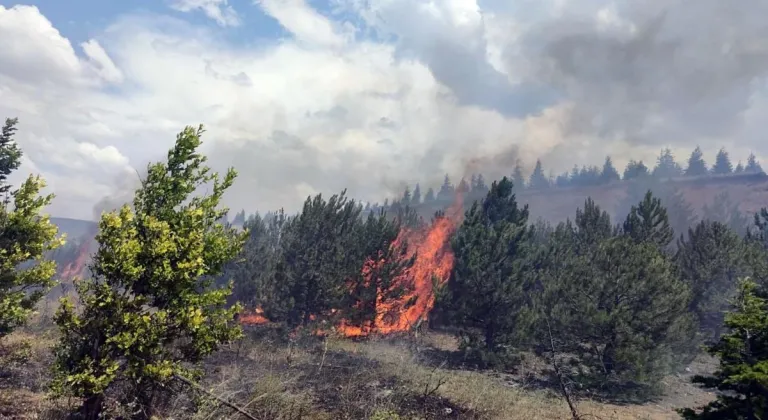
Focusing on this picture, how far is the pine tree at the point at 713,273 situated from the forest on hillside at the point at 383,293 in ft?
0.43

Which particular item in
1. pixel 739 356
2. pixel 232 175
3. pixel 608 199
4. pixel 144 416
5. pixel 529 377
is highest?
pixel 608 199

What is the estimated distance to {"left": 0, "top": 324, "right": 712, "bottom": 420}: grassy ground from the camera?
14.8 meters

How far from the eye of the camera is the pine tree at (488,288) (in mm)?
28312

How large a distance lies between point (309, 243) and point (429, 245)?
1610 cm

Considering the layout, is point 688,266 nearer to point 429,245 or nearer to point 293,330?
point 429,245

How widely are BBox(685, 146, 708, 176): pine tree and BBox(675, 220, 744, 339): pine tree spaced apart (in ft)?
531

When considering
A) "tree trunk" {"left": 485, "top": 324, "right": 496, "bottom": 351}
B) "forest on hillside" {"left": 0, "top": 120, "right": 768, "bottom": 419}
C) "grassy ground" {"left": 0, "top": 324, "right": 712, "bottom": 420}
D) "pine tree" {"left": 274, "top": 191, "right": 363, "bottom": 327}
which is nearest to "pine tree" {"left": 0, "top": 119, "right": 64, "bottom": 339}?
"forest on hillside" {"left": 0, "top": 120, "right": 768, "bottom": 419}

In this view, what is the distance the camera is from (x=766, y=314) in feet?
34.6

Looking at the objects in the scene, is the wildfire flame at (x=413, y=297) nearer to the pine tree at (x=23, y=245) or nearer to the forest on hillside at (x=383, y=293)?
the forest on hillside at (x=383, y=293)

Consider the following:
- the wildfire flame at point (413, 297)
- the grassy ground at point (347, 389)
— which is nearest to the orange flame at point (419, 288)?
the wildfire flame at point (413, 297)

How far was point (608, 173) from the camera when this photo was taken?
16875 cm

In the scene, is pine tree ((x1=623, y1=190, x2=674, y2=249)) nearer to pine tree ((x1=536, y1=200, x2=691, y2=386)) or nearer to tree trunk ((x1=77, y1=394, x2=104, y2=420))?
pine tree ((x1=536, y1=200, x2=691, y2=386))

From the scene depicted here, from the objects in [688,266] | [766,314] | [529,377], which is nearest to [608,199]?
[688,266]

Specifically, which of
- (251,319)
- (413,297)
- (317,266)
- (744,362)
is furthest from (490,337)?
(251,319)
